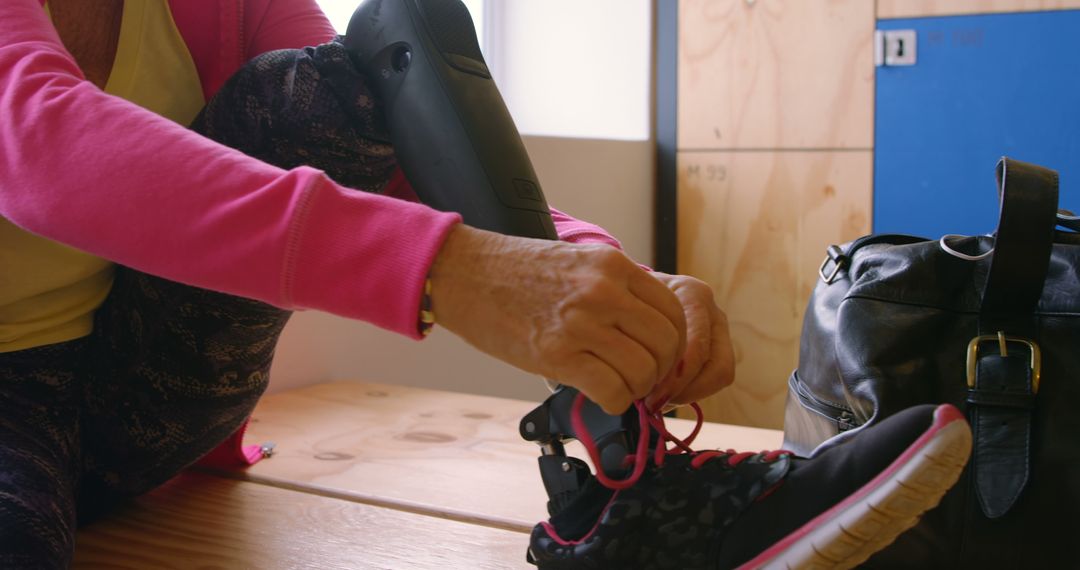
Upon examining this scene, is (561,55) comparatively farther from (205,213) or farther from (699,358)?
(205,213)

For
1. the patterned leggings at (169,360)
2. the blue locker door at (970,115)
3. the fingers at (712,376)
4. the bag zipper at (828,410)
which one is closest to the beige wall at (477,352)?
the blue locker door at (970,115)

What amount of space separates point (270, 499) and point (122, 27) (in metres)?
0.54

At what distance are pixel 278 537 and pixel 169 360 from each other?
21 centimetres

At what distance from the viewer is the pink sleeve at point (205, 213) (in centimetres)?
58

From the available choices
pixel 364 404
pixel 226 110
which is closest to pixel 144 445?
pixel 226 110

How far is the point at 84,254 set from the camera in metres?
0.88

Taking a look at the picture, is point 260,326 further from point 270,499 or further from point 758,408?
point 758,408

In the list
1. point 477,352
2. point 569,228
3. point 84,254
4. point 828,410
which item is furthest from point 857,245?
point 477,352

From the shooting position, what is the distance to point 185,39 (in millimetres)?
992

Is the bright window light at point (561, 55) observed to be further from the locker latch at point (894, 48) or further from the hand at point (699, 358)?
the hand at point (699, 358)

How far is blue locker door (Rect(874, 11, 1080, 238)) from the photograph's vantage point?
2070 millimetres

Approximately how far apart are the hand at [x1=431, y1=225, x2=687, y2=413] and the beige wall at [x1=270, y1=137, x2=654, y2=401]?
1171mm

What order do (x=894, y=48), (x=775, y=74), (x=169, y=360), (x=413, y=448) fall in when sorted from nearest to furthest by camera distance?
(x=169, y=360)
(x=413, y=448)
(x=894, y=48)
(x=775, y=74)

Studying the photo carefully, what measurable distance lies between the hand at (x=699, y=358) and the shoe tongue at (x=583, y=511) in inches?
3.1
